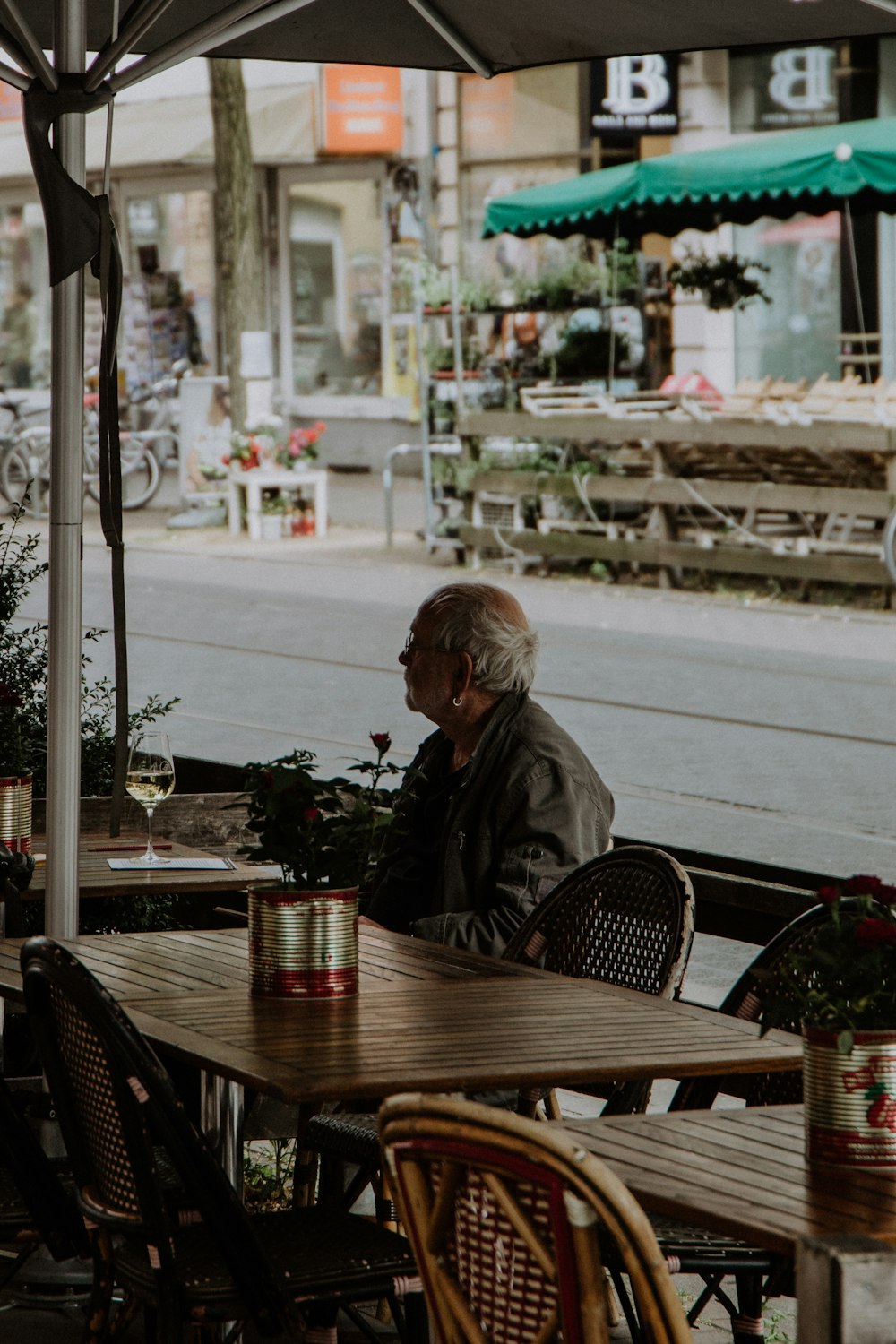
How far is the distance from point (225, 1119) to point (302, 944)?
311 millimetres

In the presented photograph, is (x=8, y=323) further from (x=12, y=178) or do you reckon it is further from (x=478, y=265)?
(x=478, y=265)

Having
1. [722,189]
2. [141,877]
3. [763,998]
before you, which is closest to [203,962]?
[141,877]

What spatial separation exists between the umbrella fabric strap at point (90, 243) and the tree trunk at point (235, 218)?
1743 centimetres

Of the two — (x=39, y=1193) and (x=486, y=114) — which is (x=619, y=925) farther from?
(x=486, y=114)

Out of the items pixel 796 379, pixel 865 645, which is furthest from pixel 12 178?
pixel 865 645

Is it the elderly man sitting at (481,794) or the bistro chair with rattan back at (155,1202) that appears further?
the elderly man sitting at (481,794)

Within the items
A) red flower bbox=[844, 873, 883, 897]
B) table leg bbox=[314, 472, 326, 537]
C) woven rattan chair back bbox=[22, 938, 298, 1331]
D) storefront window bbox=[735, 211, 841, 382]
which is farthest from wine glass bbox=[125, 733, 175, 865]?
storefront window bbox=[735, 211, 841, 382]

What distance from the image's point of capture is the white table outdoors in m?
21.5

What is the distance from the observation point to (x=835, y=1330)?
7.25 ft

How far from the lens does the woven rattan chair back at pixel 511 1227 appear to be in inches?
88.0

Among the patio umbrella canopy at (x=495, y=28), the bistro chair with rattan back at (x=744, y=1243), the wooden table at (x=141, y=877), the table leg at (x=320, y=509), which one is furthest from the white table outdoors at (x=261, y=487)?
the bistro chair with rattan back at (x=744, y=1243)

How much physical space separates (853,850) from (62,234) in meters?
5.26

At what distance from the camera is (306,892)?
3.69 metres

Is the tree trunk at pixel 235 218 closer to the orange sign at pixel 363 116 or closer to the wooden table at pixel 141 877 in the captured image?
the orange sign at pixel 363 116
